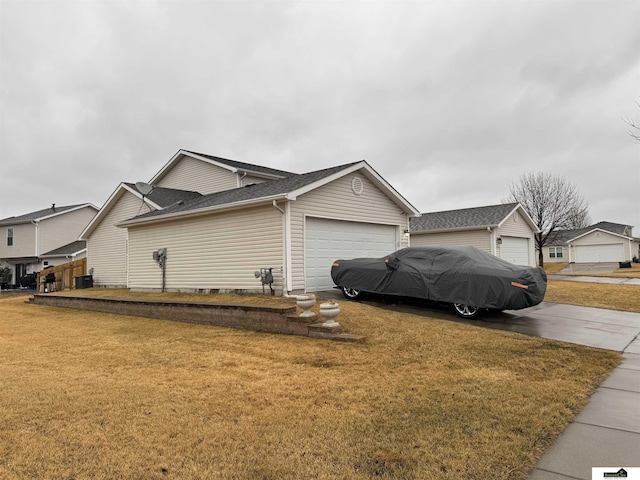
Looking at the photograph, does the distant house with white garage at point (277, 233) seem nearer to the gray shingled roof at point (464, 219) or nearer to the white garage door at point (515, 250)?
the gray shingled roof at point (464, 219)

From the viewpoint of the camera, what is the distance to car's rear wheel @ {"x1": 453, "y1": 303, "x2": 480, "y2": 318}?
8.42 metres

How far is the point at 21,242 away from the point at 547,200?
4270 cm

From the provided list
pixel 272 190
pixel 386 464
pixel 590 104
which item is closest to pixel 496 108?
pixel 590 104

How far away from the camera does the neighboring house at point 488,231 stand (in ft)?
68.6

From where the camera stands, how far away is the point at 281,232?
1079cm

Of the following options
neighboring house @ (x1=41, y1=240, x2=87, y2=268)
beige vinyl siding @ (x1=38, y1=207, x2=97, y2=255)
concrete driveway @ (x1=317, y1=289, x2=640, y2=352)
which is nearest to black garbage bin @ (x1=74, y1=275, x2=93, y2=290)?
neighboring house @ (x1=41, y1=240, x2=87, y2=268)

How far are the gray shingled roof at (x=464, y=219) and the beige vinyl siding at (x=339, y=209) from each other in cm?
846

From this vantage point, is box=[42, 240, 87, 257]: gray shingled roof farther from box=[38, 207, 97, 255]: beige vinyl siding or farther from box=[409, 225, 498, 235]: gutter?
box=[409, 225, 498, 235]: gutter

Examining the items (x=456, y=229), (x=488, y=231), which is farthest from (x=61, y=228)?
(x=488, y=231)

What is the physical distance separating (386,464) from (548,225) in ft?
114

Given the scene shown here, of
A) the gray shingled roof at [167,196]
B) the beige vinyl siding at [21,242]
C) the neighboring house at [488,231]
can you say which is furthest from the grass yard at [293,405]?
the beige vinyl siding at [21,242]

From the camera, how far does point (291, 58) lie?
15.1 m

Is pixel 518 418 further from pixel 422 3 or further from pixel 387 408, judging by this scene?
pixel 422 3

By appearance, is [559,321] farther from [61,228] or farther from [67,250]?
[61,228]
